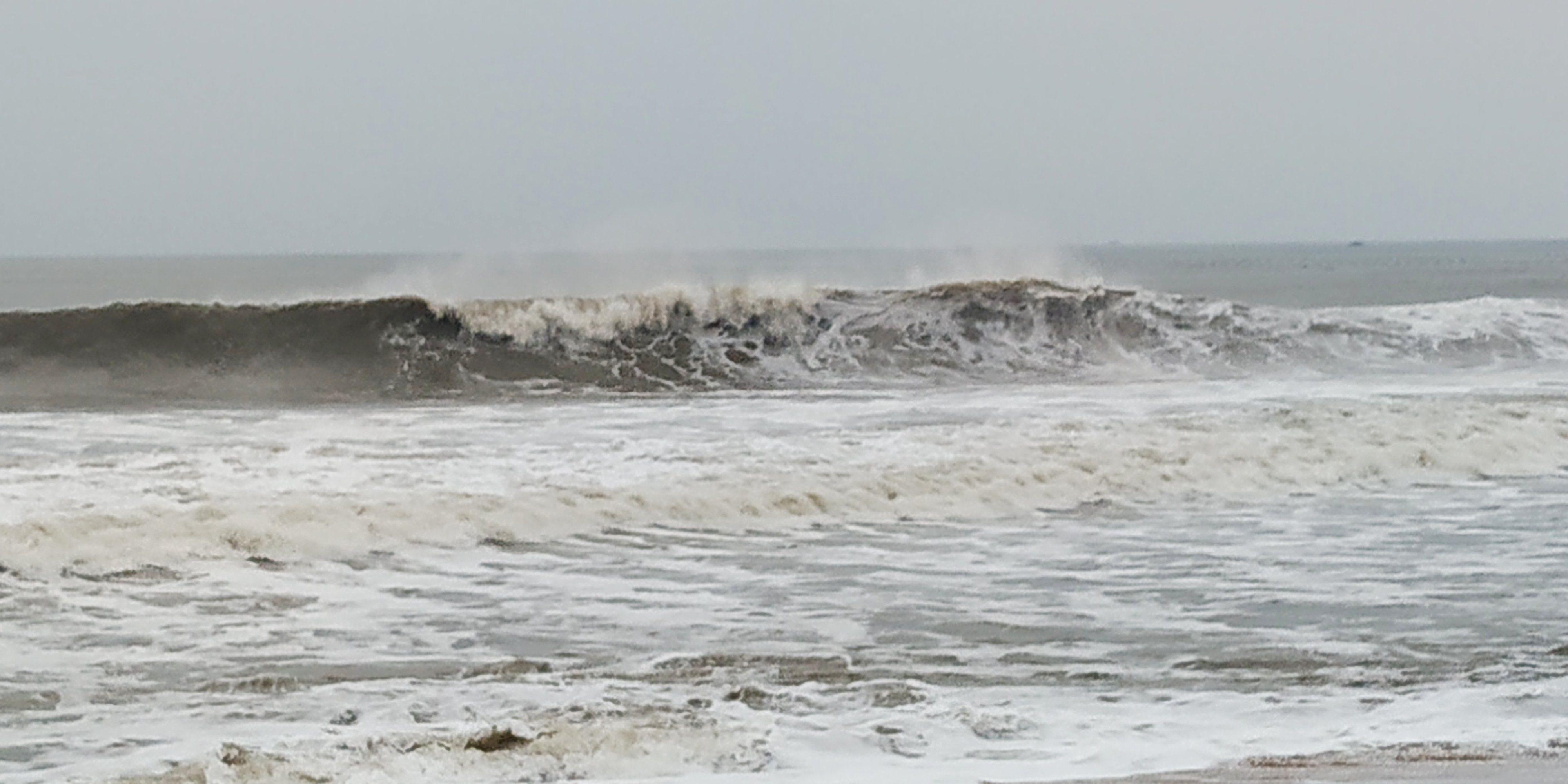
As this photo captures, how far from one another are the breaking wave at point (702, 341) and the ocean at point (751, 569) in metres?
0.12

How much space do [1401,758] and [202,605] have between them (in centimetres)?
476

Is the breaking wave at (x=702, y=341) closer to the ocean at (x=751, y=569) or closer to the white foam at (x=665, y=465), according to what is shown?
the ocean at (x=751, y=569)

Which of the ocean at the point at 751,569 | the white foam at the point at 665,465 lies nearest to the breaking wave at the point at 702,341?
the ocean at the point at 751,569

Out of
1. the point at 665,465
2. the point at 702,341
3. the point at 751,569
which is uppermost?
the point at 702,341

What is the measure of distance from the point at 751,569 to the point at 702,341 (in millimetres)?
11759

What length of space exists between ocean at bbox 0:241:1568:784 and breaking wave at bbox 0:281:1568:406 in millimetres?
121

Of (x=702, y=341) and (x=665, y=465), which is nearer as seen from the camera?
(x=665, y=465)

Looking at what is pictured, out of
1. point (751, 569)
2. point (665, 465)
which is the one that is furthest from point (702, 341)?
point (751, 569)

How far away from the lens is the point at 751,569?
7.80 meters

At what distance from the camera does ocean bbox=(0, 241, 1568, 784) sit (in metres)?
4.91

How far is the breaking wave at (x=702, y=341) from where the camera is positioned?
17.2 meters

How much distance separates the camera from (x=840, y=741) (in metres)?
4.95

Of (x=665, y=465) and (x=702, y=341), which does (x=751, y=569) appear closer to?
(x=665, y=465)

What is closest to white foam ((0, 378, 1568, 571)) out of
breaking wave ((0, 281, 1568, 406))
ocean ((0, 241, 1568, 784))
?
ocean ((0, 241, 1568, 784))
